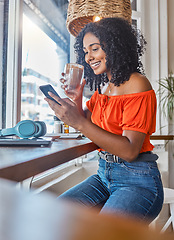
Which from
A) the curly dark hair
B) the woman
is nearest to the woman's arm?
the woman

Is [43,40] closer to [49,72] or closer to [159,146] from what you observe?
[49,72]

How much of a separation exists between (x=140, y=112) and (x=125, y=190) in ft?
1.07

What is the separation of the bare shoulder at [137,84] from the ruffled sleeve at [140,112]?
0.03 meters

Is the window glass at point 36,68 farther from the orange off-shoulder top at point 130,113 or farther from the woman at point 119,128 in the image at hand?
the orange off-shoulder top at point 130,113

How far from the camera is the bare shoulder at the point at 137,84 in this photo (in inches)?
44.6

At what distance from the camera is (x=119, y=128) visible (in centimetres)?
118

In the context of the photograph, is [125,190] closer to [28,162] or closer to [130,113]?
[130,113]

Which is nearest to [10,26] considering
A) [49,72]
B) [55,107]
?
[49,72]

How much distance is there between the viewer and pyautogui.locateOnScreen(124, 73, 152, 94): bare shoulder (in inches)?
44.6

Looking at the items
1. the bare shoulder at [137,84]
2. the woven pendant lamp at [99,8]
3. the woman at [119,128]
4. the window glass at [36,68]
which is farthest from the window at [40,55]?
the bare shoulder at [137,84]

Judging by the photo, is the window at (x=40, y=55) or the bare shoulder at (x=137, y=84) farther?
the window at (x=40, y=55)

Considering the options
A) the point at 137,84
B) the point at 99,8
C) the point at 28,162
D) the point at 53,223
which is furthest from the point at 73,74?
the point at 53,223

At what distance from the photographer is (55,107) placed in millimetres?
873

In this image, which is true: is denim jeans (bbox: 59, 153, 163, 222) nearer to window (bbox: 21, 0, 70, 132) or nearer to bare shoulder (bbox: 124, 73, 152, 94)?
bare shoulder (bbox: 124, 73, 152, 94)
